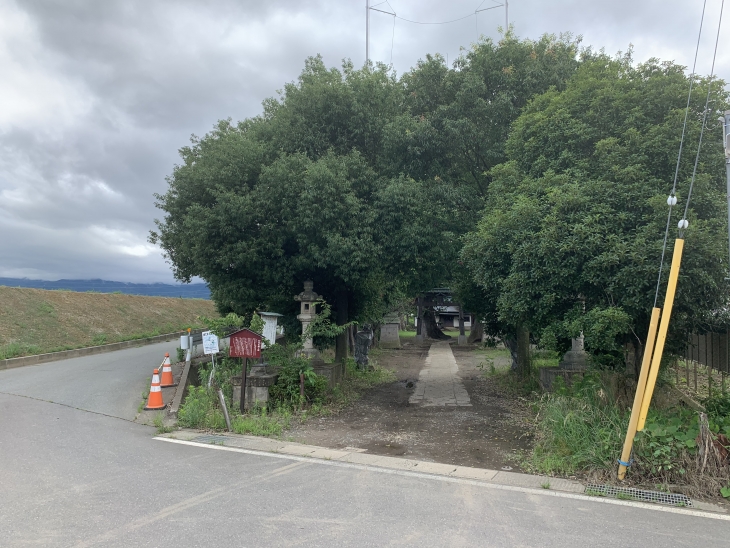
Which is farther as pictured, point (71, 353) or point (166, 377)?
point (71, 353)

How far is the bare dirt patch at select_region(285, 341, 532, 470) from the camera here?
7.12 meters

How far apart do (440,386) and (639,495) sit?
878cm

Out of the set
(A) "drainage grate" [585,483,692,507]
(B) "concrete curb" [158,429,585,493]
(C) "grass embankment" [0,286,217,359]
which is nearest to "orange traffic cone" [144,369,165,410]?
(B) "concrete curb" [158,429,585,493]

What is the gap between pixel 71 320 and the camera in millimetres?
23078

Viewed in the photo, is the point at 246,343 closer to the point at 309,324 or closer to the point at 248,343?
the point at 248,343

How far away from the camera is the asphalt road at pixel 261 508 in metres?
4.10

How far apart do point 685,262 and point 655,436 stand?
2067 millimetres

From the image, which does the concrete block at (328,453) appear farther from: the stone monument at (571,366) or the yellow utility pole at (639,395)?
the stone monument at (571,366)

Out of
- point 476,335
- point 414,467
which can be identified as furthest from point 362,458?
point 476,335

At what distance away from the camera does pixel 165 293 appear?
3969 centimetres

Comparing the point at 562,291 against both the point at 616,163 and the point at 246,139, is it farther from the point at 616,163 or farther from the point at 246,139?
the point at 246,139

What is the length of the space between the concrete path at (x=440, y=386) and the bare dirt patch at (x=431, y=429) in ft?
0.99

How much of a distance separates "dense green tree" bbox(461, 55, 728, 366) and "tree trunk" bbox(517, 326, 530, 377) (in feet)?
17.1

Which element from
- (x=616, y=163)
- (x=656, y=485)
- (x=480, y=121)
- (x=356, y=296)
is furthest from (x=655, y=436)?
(x=356, y=296)
